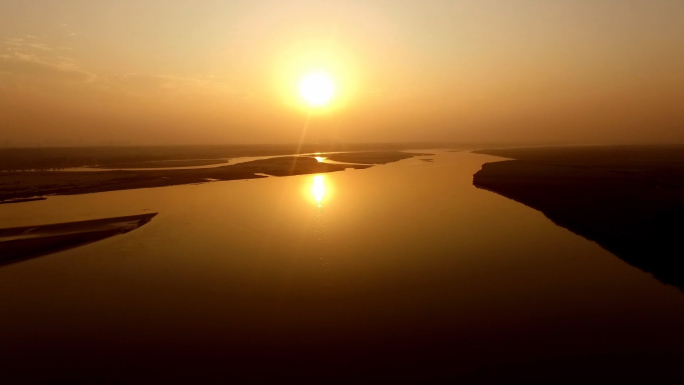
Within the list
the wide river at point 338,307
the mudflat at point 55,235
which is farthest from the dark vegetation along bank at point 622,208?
the mudflat at point 55,235

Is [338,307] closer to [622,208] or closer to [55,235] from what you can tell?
[55,235]

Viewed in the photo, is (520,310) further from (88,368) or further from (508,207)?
(508,207)

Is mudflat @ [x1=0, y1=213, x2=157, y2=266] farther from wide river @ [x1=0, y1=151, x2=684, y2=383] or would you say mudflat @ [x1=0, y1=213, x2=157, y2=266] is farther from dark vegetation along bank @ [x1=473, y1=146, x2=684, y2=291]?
dark vegetation along bank @ [x1=473, y1=146, x2=684, y2=291]

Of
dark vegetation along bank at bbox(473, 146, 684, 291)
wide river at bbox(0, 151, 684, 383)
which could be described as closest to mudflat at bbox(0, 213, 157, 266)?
wide river at bbox(0, 151, 684, 383)

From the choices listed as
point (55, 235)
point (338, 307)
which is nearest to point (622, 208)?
point (338, 307)

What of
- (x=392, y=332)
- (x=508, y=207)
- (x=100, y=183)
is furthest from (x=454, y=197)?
(x=100, y=183)

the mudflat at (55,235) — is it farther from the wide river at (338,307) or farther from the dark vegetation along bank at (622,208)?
the dark vegetation along bank at (622,208)
